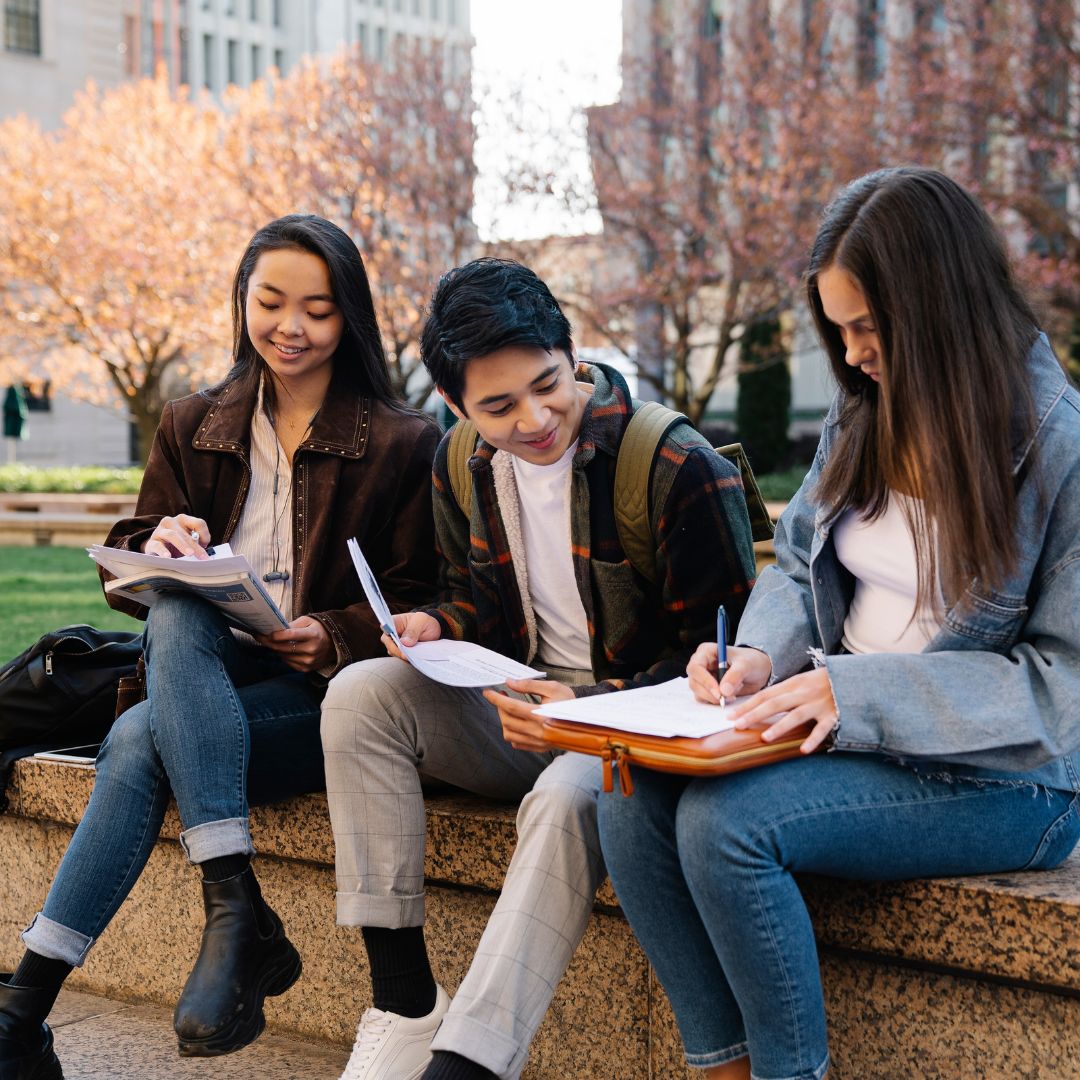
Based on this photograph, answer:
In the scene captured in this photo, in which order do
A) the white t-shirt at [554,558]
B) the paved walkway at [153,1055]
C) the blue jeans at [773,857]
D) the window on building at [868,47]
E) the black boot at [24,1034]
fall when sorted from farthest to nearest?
the window on building at [868,47]
the paved walkway at [153,1055]
the white t-shirt at [554,558]
the black boot at [24,1034]
the blue jeans at [773,857]

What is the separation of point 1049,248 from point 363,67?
8.89 m

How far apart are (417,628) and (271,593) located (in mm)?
563

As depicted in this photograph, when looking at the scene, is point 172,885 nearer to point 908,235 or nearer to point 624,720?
point 624,720

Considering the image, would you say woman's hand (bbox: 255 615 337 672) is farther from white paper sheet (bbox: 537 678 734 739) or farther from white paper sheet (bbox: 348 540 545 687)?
white paper sheet (bbox: 537 678 734 739)

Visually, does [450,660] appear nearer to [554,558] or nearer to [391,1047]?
[554,558]

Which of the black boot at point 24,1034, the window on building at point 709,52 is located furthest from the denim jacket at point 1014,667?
the window on building at point 709,52

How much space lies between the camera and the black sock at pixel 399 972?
2.54m

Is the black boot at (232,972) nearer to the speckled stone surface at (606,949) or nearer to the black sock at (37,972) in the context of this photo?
the black sock at (37,972)

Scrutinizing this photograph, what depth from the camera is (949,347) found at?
85.8 inches

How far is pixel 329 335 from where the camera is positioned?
3.32m

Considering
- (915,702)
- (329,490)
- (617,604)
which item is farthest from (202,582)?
(915,702)

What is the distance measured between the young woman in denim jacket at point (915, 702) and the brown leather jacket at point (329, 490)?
3.92ft

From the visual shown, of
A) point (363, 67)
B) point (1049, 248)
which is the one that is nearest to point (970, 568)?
point (1049, 248)

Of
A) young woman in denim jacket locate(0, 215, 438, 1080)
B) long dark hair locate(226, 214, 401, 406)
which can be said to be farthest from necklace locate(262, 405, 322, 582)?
long dark hair locate(226, 214, 401, 406)
